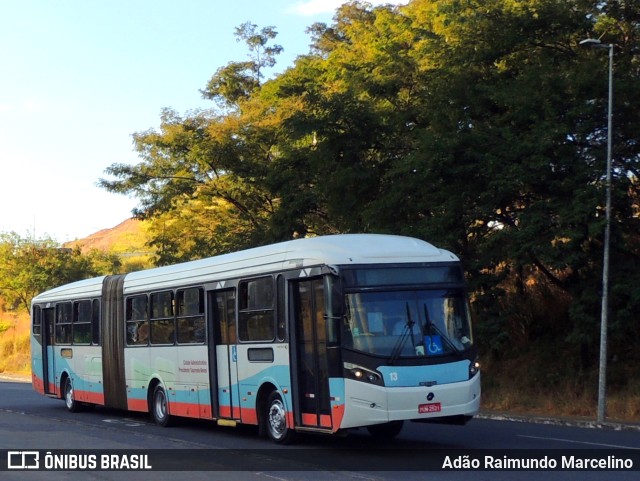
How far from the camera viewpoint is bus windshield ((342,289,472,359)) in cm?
1378

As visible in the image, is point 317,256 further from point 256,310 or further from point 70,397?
point 70,397

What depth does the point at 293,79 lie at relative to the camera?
125ft

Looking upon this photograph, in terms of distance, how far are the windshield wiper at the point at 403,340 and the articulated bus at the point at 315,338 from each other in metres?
0.02

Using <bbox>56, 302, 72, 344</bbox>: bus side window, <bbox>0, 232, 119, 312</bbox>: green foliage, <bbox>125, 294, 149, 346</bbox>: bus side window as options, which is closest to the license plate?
<bbox>125, 294, 149, 346</bbox>: bus side window

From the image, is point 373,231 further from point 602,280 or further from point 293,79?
point 293,79

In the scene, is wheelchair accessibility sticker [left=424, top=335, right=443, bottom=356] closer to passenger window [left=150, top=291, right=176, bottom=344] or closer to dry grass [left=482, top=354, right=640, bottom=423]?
passenger window [left=150, top=291, right=176, bottom=344]

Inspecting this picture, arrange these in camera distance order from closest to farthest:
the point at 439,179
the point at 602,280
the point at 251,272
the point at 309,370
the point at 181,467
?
the point at 181,467 < the point at 309,370 < the point at 251,272 < the point at 602,280 < the point at 439,179

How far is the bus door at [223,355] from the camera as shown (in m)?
17.3

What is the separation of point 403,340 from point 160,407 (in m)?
8.53

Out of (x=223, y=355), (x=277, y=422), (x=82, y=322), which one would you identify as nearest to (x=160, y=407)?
(x=223, y=355)

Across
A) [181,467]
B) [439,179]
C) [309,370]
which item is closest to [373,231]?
[439,179]

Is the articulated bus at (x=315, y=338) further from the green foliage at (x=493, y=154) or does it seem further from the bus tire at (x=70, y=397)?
the green foliage at (x=493, y=154)

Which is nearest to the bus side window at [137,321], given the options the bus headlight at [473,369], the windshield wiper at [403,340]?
the windshield wiper at [403,340]

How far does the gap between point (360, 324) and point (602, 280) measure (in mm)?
10968
